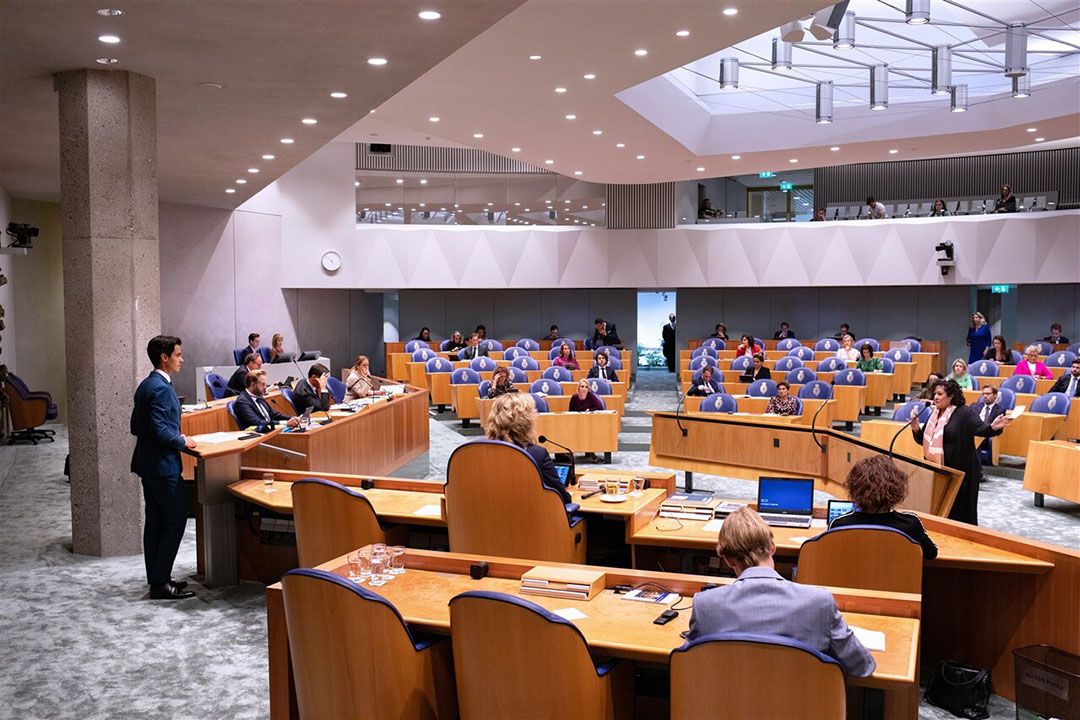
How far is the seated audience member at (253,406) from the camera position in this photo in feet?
29.4

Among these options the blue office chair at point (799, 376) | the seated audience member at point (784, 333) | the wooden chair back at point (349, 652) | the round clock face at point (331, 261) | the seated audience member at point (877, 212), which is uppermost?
the seated audience member at point (877, 212)

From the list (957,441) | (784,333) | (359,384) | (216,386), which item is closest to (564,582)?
(957,441)

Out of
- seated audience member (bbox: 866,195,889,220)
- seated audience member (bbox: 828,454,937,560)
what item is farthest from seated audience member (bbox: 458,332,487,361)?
seated audience member (bbox: 828,454,937,560)

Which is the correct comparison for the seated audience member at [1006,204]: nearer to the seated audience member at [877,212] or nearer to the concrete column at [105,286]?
the seated audience member at [877,212]

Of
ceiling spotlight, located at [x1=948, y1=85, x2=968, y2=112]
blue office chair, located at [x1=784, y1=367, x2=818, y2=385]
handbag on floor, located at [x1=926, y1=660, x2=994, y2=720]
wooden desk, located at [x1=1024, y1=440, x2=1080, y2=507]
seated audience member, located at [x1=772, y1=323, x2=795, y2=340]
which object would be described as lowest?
handbag on floor, located at [x1=926, y1=660, x2=994, y2=720]

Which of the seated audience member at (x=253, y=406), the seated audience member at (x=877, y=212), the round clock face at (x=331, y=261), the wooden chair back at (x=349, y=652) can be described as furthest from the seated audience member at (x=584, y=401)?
the seated audience member at (x=877, y=212)

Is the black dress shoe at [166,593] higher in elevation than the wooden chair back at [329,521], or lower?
lower

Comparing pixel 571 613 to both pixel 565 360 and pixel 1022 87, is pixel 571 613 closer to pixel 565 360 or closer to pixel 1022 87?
pixel 1022 87

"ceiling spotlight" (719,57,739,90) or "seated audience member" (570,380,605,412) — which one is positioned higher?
"ceiling spotlight" (719,57,739,90)

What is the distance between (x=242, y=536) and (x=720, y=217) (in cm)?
1783

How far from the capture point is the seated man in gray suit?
3.13 m

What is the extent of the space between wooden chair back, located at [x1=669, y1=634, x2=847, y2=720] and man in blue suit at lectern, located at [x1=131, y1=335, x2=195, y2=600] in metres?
4.34

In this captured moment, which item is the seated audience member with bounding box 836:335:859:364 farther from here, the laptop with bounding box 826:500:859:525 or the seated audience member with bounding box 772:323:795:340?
the laptop with bounding box 826:500:859:525

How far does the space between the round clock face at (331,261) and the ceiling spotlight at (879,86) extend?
37.6 feet
